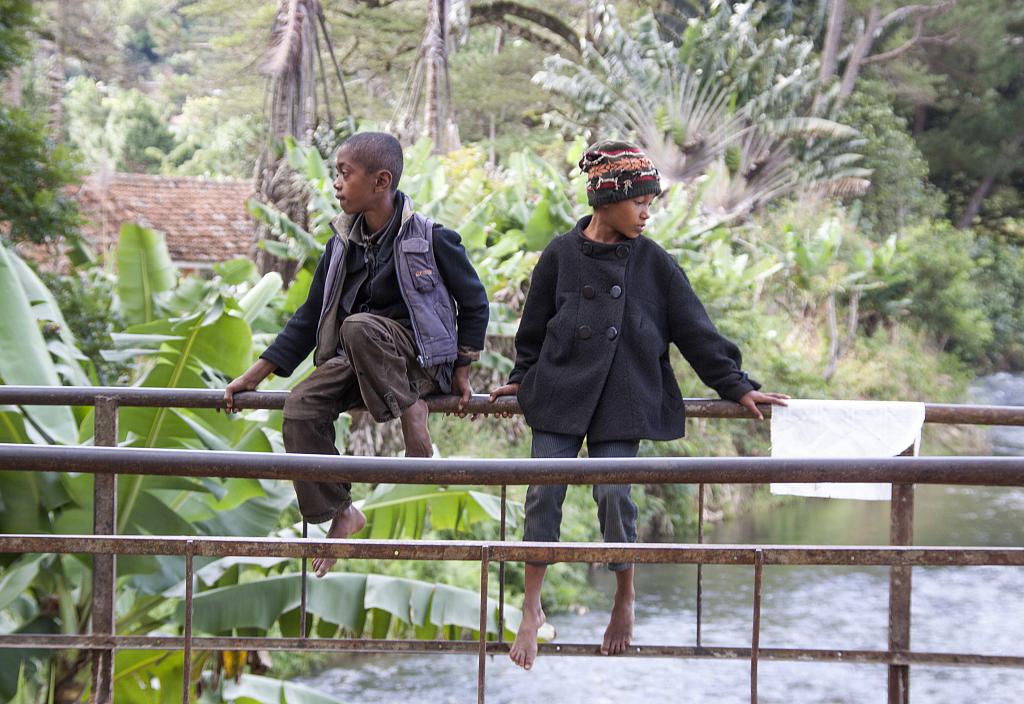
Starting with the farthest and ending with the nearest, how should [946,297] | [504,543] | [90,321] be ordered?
[946,297] → [90,321] → [504,543]

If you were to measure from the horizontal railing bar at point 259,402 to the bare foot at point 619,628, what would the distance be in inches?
18.2

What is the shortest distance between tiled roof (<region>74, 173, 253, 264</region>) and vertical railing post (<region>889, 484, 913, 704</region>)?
15461 mm

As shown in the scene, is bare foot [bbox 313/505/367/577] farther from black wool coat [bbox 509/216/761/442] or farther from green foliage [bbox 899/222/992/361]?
green foliage [bbox 899/222/992/361]

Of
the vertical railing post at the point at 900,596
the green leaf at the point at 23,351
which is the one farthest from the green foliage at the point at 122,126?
the vertical railing post at the point at 900,596

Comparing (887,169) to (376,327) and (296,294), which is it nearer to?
(296,294)

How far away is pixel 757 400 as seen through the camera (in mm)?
2623

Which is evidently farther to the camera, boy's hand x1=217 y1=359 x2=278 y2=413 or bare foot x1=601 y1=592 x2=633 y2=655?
boy's hand x1=217 y1=359 x2=278 y2=413

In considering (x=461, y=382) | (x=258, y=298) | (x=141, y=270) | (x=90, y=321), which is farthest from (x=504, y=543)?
(x=90, y=321)

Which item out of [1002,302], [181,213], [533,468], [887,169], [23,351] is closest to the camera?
[533,468]

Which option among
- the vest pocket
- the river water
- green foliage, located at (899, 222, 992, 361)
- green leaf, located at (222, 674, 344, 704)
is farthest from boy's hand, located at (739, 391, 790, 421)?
green foliage, located at (899, 222, 992, 361)

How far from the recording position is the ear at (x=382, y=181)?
289 cm

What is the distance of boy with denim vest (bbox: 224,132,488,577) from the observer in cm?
277

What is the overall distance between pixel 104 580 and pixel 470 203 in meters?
7.58

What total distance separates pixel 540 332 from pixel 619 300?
0.23m
